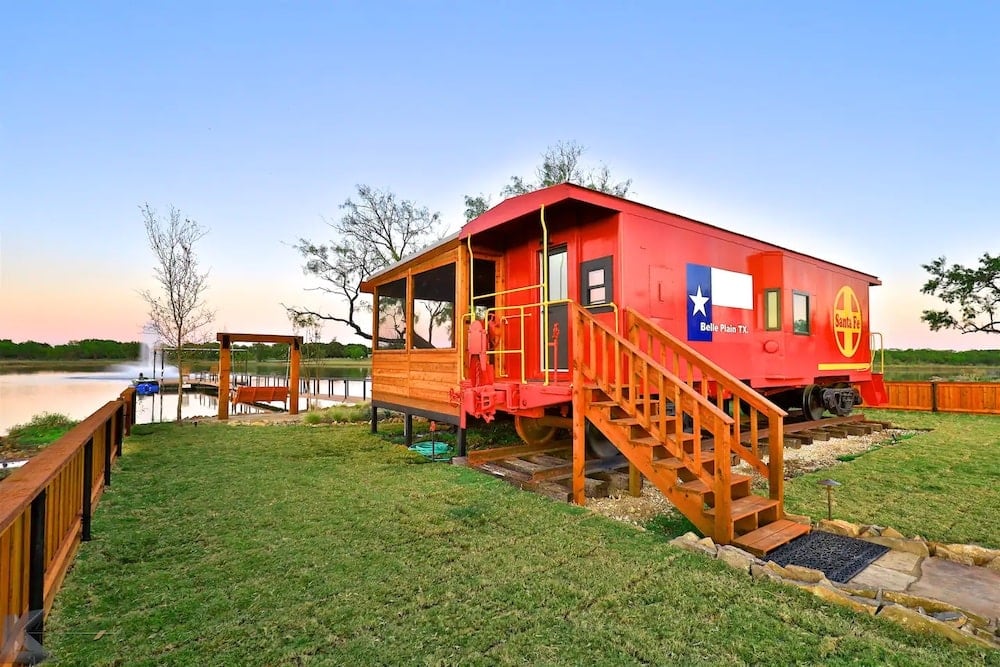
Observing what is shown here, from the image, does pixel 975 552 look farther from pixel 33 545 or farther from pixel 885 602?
pixel 33 545

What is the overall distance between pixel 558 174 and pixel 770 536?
55.5 feet

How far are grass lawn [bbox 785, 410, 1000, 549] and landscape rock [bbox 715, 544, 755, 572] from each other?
1631 millimetres

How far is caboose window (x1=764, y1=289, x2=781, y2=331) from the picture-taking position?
7516mm

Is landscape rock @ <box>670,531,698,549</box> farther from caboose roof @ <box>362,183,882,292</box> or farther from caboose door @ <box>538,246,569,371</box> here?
caboose roof @ <box>362,183,882,292</box>

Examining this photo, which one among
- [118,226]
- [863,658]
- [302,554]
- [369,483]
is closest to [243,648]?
[302,554]

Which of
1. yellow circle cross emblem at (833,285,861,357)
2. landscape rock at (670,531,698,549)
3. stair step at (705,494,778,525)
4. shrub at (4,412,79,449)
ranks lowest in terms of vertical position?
shrub at (4,412,79,449)

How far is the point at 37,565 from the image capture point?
2281 millimetres

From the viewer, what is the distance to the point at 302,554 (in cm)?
348

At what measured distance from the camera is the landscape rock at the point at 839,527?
3.89 m

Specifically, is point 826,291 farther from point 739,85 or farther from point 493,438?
point 493,438

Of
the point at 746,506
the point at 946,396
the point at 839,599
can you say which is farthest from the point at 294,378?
the point at 946,396

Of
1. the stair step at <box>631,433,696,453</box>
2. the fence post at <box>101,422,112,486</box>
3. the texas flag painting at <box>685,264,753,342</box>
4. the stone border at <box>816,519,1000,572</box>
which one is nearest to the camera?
the stone border at <box>816,519,1000,572</box>

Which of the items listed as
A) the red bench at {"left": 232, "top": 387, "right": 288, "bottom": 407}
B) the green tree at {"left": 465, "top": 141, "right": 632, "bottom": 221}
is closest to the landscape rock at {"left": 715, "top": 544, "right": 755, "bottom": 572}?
the red bench at {"left": 232, "top": 387, "right": 288, "bottom": 407}

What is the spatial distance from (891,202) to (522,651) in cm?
1547
